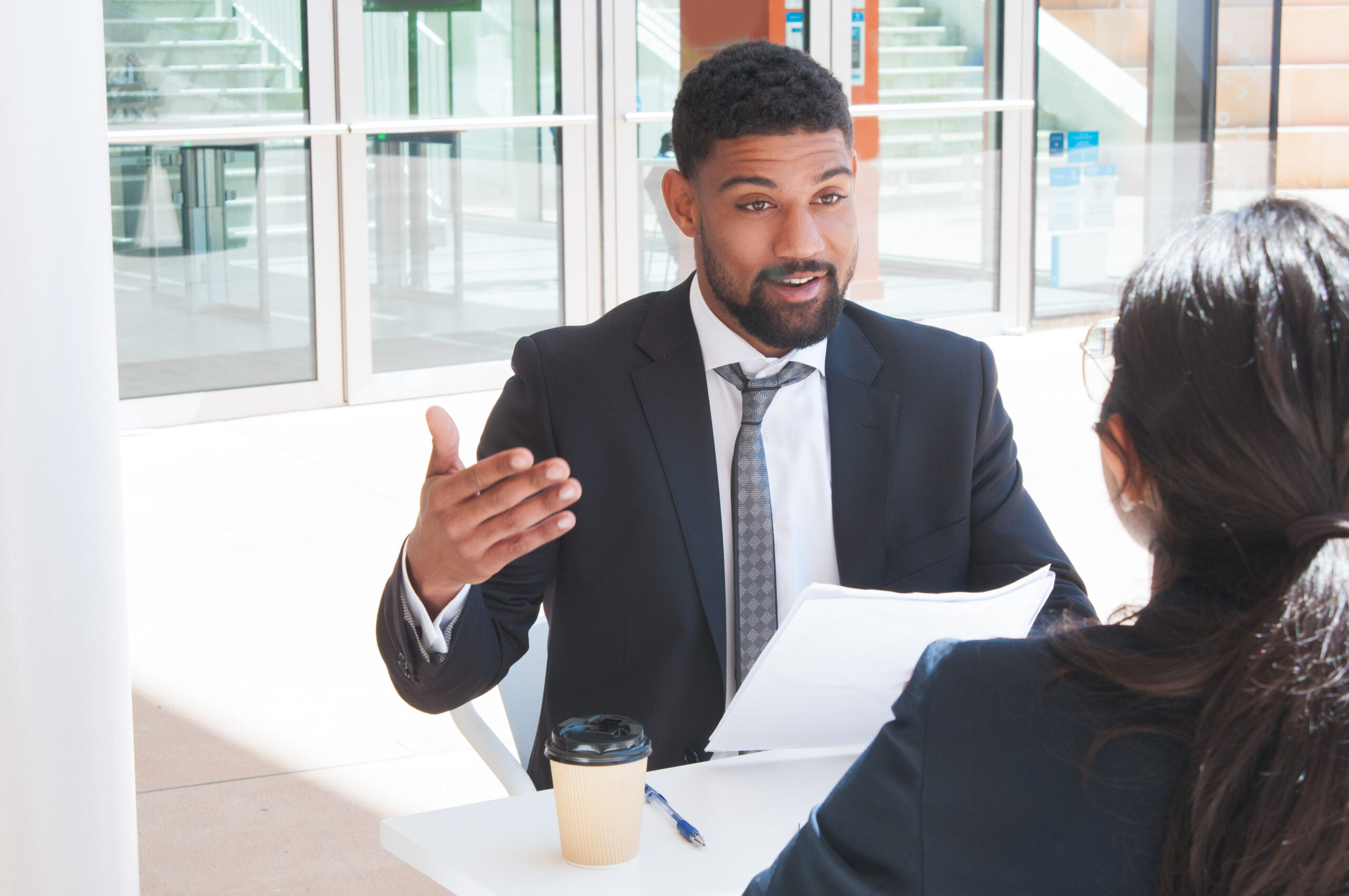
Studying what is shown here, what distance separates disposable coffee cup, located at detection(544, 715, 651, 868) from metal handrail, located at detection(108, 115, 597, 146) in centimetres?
529

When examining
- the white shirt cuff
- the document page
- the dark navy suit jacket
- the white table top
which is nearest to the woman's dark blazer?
the document page

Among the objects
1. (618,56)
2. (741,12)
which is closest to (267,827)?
(618,56)

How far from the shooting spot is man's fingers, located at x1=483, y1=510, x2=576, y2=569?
1440mm

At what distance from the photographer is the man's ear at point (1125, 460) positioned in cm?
102

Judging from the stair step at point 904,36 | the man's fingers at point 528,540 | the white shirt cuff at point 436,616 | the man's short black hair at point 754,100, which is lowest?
the white shirt cuff at point 436,616

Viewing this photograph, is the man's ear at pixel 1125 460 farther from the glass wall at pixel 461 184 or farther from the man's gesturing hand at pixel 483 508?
the glass wall at pixel 461 184

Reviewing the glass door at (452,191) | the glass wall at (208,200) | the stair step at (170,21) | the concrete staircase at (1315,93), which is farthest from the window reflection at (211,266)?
the concrete staircase at (1315,93)

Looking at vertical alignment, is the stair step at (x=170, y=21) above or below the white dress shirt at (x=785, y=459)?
above

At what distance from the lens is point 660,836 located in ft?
4.79

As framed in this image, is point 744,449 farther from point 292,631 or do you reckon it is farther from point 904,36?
point 904,36

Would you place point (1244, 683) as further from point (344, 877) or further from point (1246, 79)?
point (1246, 79)

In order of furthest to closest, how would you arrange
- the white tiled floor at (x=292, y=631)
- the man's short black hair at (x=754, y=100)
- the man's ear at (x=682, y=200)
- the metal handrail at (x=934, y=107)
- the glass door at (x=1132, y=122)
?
the glass door at (x=1132, y=122), the metal handrail at (x=934, y=107), the white tiled floor at (x=292, y=631), the man's ear at (x=682, y=200), the man's short black hair at (x=754, y=100)

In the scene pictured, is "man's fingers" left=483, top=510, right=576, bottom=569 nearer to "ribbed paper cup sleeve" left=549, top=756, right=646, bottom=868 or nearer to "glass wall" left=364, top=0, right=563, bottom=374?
"ribbed paper cup sleeve" left=549, top=756, right=646, bottom=868

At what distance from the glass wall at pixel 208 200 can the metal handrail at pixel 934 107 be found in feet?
10.8
